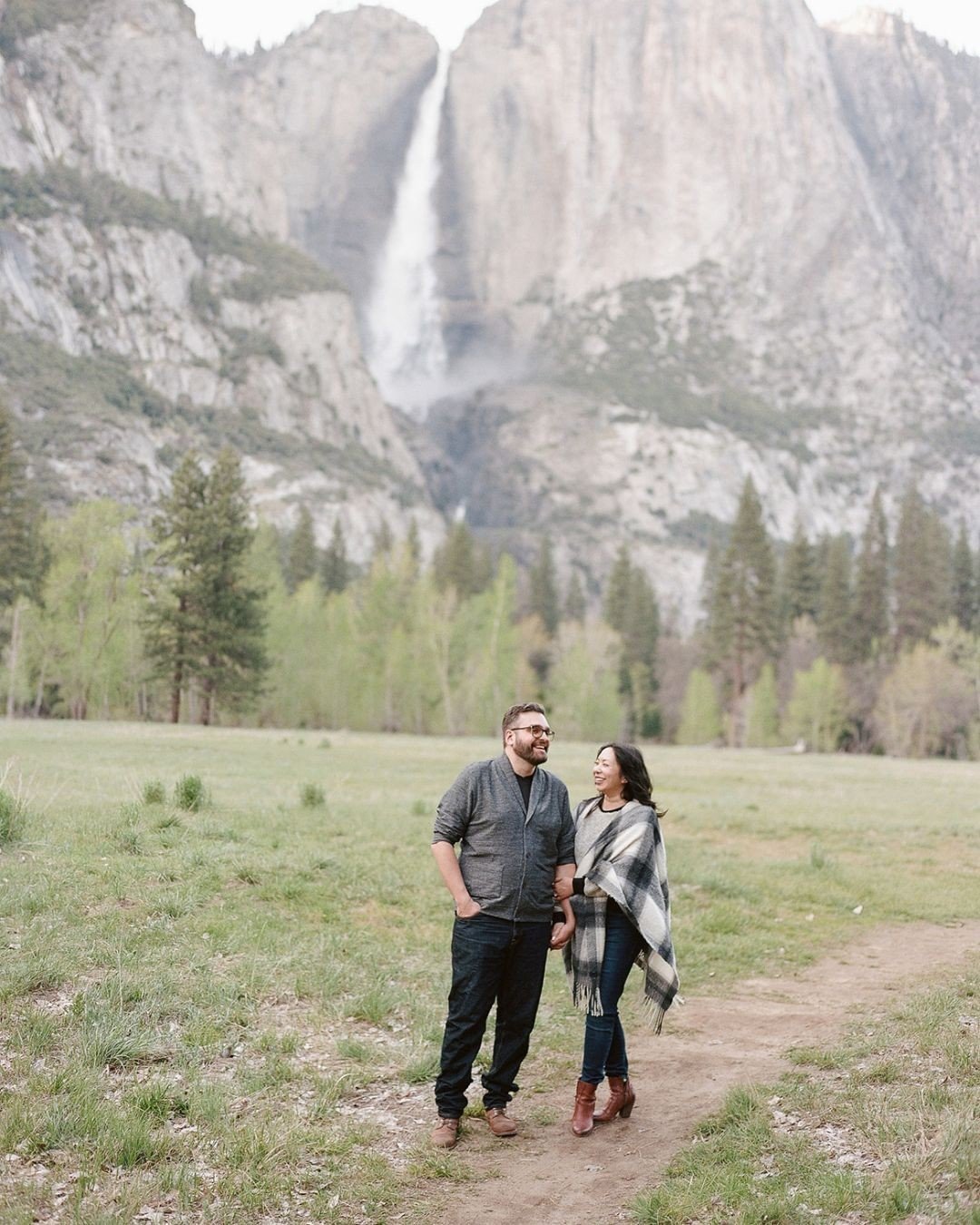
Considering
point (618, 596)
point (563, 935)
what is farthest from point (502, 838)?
point (618, 596)

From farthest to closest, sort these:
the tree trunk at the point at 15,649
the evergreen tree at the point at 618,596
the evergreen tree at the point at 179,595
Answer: the evergreen tree at the point at 618,596 < the tree trunk at the point at 15,649 < the evergreen tree at the point at 179,595

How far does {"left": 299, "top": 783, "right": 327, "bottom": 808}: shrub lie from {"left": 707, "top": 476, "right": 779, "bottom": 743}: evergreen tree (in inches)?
2527

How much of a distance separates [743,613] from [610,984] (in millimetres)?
75997

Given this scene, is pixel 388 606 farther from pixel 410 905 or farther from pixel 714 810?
pixel 410 905

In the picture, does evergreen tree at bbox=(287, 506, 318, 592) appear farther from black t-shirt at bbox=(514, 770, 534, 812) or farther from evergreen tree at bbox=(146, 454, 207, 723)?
black t-shirt at bbox=(514, 770, 534, 812)

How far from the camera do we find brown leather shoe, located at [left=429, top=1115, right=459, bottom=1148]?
6.90 metres

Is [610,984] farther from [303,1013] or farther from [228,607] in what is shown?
[228,607]

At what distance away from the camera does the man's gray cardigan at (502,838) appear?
7.02 m

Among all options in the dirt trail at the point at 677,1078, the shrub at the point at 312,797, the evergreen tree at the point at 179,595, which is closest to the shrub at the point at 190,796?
the shrub at the point at 312,797

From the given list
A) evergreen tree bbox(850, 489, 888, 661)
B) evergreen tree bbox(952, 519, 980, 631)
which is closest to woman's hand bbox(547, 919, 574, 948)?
evergreen tree bbox(850, 489, 888, 661)

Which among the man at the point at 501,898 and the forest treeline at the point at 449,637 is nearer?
the man at the point at 501,898

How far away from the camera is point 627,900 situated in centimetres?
709

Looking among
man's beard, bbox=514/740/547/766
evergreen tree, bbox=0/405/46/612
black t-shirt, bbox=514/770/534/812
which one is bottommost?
black t-shirt, bbox=514/770/534/812

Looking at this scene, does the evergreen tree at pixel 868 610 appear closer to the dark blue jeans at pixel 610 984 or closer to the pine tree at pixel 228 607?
the pine tree at pixel 228 607
